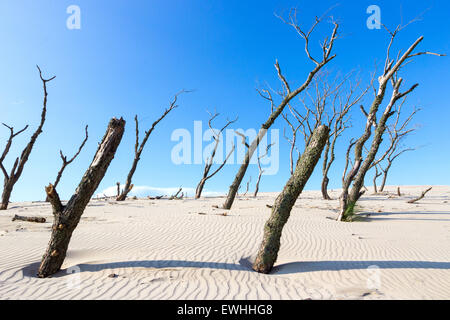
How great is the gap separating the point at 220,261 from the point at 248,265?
506 millimetres

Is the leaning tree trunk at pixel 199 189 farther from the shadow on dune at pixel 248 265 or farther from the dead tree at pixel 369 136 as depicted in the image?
the shadow on dune at pixel 248 265

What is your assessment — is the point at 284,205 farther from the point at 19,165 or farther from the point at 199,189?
the point at 199,189

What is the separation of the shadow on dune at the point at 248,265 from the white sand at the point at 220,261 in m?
0.02

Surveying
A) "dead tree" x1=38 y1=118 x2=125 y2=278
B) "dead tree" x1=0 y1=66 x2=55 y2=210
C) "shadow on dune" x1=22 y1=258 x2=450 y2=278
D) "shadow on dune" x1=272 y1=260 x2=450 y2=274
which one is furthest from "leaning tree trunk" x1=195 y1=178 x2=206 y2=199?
"dead tree" x1=38 y1=118 x2=125 y2=278

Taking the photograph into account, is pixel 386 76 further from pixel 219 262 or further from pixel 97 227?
pixel 97 227

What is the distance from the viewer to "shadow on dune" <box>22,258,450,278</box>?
4559 mm

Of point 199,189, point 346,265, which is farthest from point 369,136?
point 199,189

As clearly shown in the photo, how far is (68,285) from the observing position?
3844 millimetres

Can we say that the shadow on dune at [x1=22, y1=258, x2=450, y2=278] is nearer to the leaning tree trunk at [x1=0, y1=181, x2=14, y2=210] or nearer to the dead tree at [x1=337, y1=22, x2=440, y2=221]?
the dead tree at [x1=337, y1=22, x2=440, y2=221]

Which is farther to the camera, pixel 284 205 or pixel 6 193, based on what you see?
pixel 6 193

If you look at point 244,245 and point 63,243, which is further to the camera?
point 244,245

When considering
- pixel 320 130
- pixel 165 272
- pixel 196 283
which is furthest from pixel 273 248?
pixel 320 130

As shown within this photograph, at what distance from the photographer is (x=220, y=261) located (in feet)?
16.8

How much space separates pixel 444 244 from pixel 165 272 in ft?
23.5
